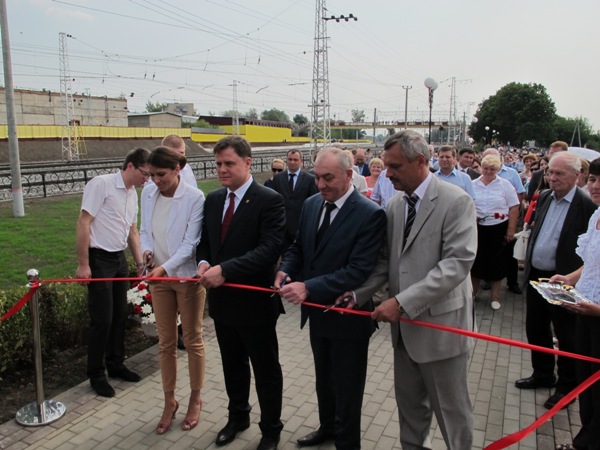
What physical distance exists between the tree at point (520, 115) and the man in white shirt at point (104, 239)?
65163mm

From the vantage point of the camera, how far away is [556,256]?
4.14 meters

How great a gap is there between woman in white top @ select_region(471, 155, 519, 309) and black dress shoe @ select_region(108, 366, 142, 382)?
4642mm

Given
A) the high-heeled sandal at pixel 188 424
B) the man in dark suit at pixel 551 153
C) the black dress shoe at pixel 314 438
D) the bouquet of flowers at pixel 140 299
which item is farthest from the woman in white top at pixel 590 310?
the man in dark suit at pixel 551 153

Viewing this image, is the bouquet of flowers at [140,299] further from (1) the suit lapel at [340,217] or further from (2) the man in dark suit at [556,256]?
(2) the man in dark suit at [556,256]

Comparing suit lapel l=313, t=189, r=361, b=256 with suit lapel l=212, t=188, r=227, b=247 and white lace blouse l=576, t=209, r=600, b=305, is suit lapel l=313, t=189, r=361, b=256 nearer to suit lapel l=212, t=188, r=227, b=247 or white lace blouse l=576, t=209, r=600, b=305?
suit lapel l=212, t=188, r=227, b=247

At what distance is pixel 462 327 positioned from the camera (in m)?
2.83

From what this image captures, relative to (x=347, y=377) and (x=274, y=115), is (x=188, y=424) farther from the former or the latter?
(x=274, y=115)

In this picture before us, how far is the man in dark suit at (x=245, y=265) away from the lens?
337 cm

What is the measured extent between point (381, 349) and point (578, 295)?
2.88 metres

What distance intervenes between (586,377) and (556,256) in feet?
4.22

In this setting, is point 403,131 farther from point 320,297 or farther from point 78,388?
point 78,388

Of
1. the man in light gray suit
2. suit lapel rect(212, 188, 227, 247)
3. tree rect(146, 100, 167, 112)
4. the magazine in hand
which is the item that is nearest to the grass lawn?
suit lapel rect(212, 188, 227, 247)

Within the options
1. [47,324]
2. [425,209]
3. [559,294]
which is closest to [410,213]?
[425,209]

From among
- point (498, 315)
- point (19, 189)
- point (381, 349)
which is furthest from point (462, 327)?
point (19, 189)
